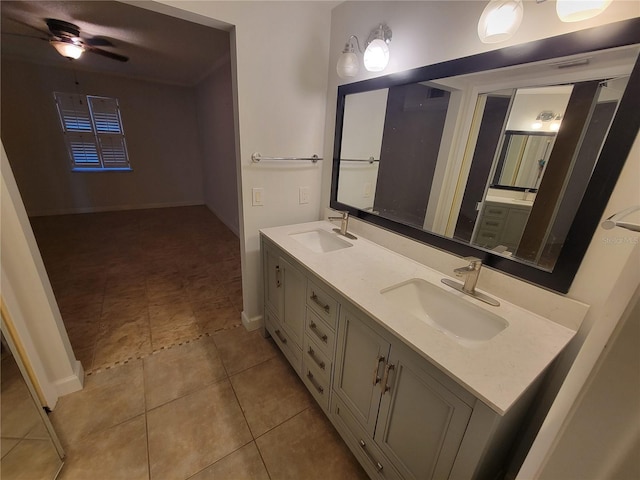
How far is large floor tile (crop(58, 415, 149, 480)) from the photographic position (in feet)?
3.84

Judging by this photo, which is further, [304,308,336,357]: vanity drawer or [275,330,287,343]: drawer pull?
[275,330,287,343]: drawer pull

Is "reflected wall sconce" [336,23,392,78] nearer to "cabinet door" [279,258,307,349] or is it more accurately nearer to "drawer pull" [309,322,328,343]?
"cabinet door" [279,258,307,349]

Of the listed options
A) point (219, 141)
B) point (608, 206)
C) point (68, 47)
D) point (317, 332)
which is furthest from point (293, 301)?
point (219, 141)

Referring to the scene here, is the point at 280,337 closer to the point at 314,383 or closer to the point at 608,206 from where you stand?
the point at 314,383

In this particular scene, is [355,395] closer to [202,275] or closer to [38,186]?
[202,275]

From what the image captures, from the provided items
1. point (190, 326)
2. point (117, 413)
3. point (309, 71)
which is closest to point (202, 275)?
point (190, 326)

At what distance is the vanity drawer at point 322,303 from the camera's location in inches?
46.5

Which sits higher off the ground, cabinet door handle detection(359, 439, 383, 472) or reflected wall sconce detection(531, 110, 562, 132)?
reflected wall sconce detection(531, 110, 562, 132)

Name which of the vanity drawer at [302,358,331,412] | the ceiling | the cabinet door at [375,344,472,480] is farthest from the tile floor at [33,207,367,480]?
the ceiling

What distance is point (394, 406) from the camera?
0.95 meters

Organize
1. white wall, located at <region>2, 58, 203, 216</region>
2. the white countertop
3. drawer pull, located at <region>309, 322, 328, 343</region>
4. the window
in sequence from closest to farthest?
1. the white countertop
2. drawer pull, located at <region>309, 322, 328, 343</region>
3. white wall, located at <region>2, 58, 203, 216</region>
4. the window

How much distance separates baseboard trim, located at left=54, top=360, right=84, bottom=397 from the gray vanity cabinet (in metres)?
1.53

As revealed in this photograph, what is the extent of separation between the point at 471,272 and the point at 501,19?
2.89 feet

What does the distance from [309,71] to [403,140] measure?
84cm
